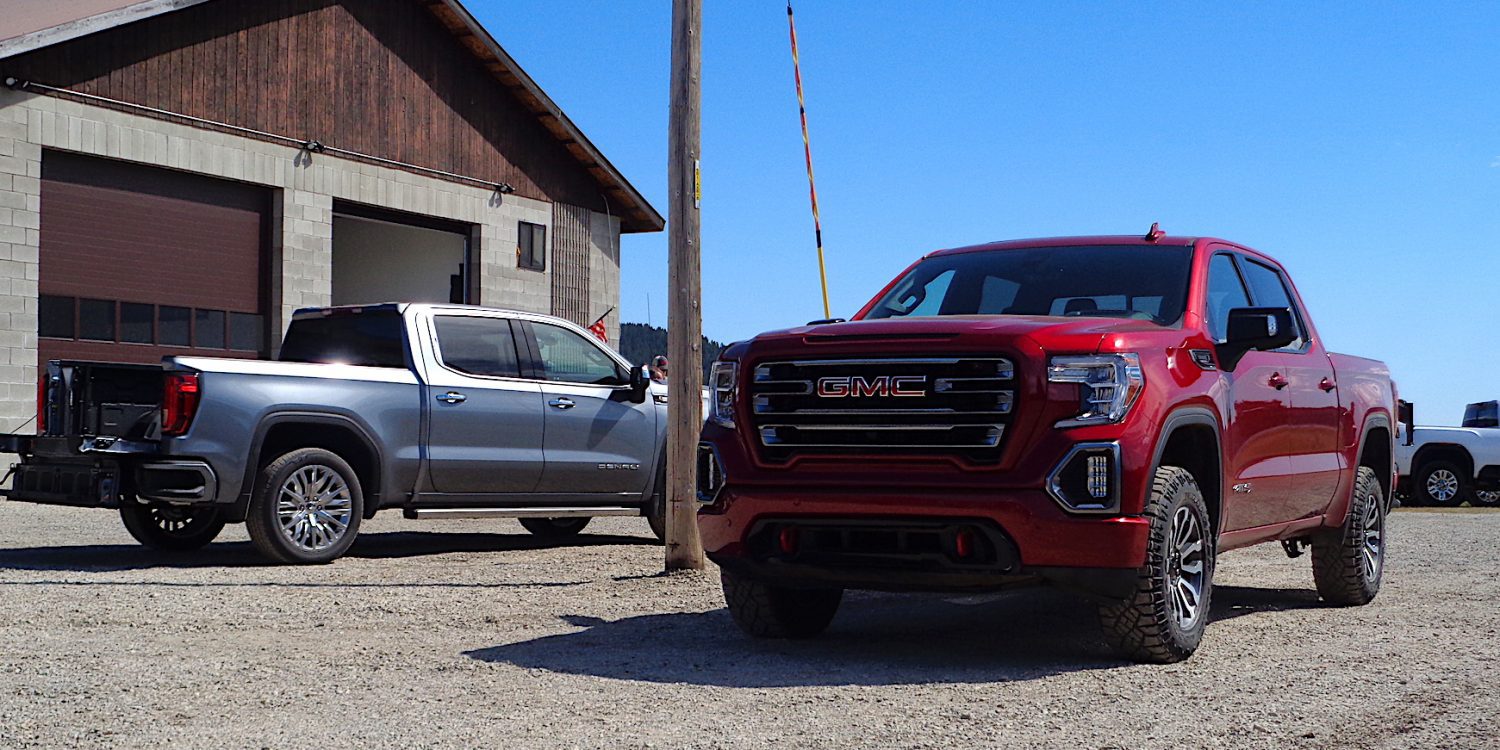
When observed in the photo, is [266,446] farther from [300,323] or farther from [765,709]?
[765,709]

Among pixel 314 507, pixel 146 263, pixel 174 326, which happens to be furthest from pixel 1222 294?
pixel 174 326

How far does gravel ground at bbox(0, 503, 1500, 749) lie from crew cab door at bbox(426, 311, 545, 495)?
0.94 m

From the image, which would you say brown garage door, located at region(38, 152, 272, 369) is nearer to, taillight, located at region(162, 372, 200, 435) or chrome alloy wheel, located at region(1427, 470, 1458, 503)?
taillight, located at region(162, 372, 200, 435)

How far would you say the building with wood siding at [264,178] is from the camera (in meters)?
19.9

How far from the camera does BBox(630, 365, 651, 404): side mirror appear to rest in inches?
464

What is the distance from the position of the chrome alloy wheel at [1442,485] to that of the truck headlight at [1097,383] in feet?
63.6

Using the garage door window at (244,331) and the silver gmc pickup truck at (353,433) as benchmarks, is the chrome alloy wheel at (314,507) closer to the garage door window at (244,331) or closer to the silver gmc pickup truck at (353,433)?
the silver gmc pickup truck at (353,433)

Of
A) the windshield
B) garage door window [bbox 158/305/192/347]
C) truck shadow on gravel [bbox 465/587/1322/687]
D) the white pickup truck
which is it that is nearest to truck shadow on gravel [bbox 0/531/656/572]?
truck shadow on gravel [bbox 465/587/1322/687]

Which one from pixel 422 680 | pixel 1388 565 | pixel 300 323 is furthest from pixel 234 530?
pixel 1388 565

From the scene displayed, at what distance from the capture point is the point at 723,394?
264 inches

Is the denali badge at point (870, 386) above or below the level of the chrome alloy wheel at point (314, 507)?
above

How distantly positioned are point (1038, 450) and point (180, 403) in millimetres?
5772

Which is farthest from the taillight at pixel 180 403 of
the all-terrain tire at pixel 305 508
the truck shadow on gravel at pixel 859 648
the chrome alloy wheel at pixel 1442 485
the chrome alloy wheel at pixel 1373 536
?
the chrome alloy wheel at pixel 1442 485

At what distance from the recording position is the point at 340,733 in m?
4.81
